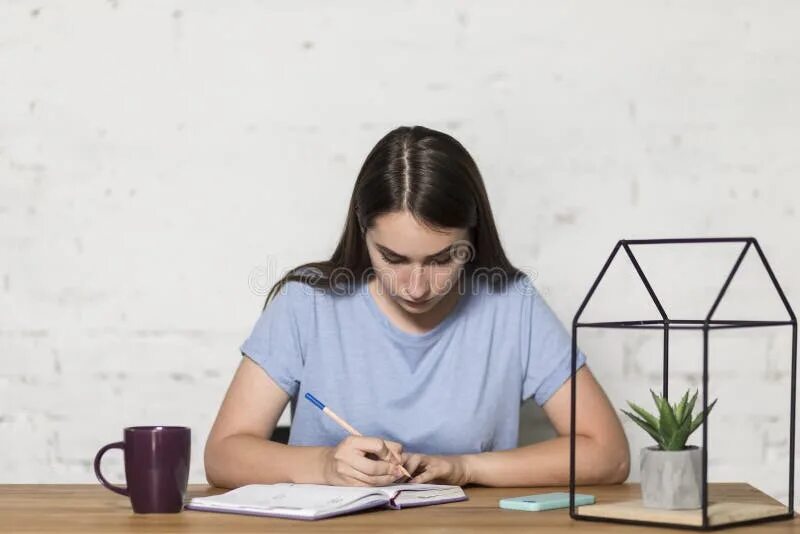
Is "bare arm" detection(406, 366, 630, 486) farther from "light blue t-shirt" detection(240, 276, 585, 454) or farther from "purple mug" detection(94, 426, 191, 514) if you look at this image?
"purple mug" detection(94, 426, 191, 514)

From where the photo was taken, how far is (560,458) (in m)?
1.65

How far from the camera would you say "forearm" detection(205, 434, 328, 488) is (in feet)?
5.09

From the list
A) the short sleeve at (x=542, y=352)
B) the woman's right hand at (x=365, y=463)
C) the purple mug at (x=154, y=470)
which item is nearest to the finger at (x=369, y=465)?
the woman's right hand at (x=365, y=463)

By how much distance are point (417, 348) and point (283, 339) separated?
239mm

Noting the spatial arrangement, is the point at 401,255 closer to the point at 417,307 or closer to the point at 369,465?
the point at 417,307

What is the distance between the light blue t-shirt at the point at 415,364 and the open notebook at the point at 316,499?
1.36 feet

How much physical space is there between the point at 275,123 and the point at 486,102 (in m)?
0.46

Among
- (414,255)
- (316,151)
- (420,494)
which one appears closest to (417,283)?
(414,255)

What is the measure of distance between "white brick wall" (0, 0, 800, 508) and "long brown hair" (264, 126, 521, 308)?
1.48 ft

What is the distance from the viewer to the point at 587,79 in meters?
2.28

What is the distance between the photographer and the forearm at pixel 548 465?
5.20ft

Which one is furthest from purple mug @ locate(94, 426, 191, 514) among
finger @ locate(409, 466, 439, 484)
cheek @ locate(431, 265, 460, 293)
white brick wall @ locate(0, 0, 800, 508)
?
white brick wall @ locate(0, 0, 800, 508)

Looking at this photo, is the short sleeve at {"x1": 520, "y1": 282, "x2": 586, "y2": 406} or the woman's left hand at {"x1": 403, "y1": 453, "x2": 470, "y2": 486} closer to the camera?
the woman's left hand at {"x1": 403, "y1": 453, "x2": 470, "y2": 486}

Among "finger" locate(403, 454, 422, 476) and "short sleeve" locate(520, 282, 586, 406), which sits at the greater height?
"short sleeve" locate(520, 282, 586, 406)
